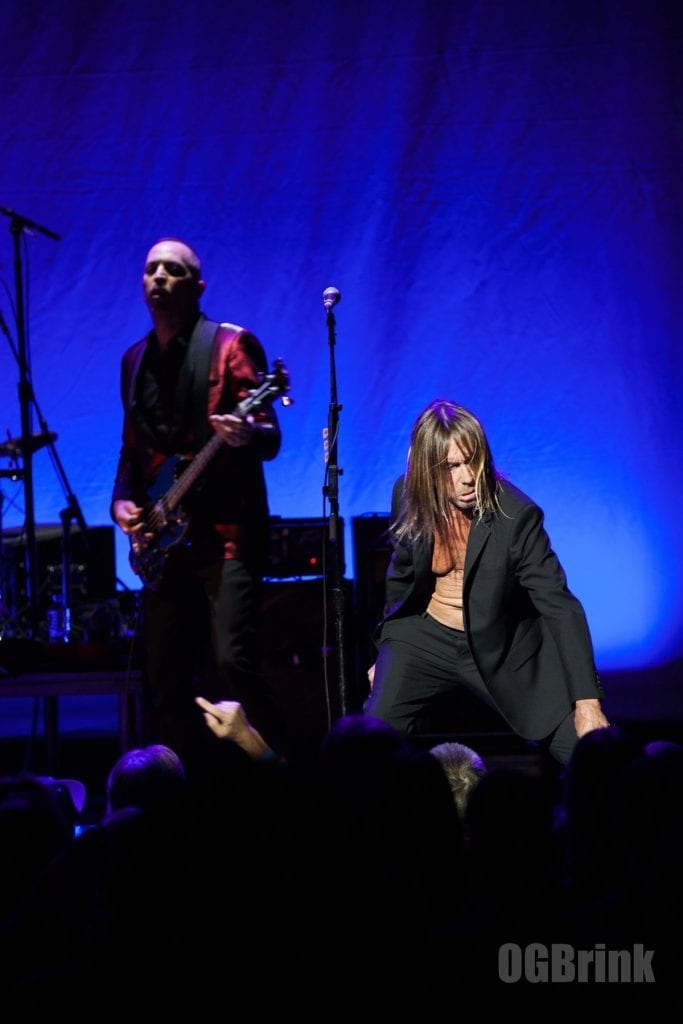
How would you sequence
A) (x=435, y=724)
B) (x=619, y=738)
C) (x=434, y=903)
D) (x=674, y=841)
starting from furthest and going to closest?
(x=435, y=724), (x=619, y=738), (x=434, y=903), (x=674, y=841)

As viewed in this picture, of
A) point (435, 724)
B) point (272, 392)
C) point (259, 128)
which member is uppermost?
point (259, 128)

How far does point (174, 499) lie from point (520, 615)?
5.12 feet

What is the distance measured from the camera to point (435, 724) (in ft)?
17.3

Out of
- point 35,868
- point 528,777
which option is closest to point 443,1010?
point 528,777

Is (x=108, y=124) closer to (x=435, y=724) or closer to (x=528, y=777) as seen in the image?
(x=435, y=724)

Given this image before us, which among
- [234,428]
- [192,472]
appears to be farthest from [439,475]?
[192,472]

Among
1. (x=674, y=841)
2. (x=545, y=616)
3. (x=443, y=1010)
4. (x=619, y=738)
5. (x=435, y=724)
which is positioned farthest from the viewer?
(x=435, y=724)

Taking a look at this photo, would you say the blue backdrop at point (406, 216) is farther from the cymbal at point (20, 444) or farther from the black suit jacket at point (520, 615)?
the black suit jacket at point (520, 615)

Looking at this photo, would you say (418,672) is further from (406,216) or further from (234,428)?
(406,216)

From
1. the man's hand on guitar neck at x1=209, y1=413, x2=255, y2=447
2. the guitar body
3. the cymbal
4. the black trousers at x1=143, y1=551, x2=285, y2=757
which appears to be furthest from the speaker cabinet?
the cymbal

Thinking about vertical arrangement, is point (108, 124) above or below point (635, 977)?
above

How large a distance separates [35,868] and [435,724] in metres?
3.52

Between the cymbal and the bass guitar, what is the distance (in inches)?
63.9

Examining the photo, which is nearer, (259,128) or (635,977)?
(635,977)
